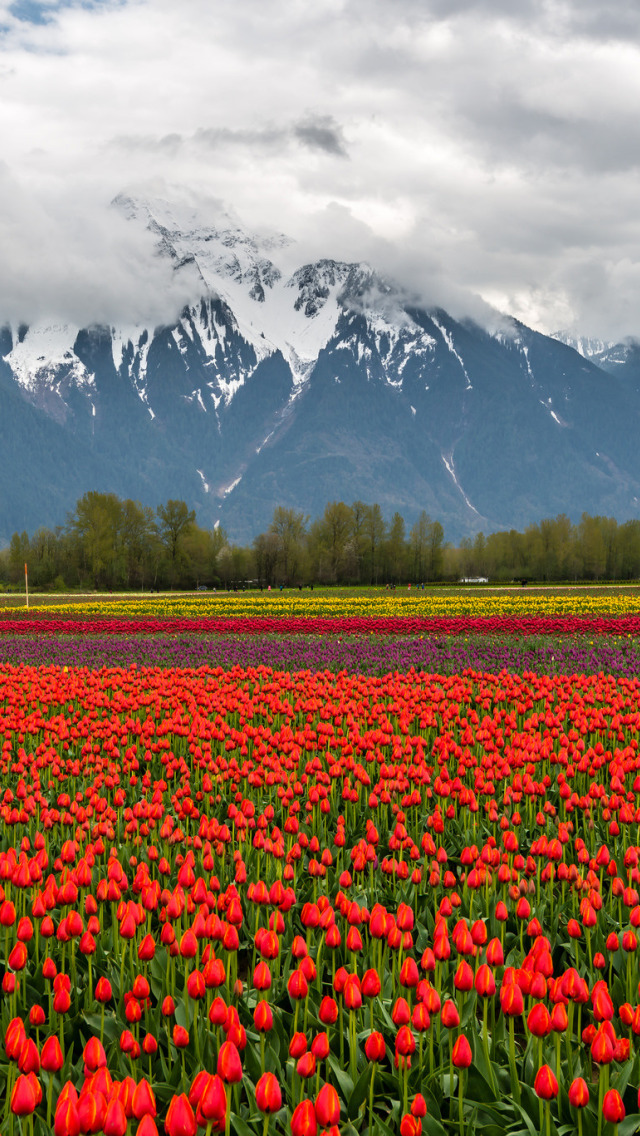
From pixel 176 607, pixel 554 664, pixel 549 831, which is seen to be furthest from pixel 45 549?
pixel 549 831

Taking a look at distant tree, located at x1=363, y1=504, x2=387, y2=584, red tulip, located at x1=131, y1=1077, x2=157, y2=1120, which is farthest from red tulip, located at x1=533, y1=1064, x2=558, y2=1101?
distant tree, located at x1=363, y1=504, x2=387, y2=584

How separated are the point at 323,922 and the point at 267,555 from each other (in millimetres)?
114370

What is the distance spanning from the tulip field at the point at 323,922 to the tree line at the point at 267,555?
4195 inches

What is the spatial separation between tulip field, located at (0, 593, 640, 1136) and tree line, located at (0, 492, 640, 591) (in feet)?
350

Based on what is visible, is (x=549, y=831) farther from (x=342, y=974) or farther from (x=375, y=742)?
(x=342, y=974)

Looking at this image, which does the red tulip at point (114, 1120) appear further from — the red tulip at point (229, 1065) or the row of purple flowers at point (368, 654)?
the row of purple flowers at point (368, 654)

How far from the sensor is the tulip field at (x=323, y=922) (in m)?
3.38

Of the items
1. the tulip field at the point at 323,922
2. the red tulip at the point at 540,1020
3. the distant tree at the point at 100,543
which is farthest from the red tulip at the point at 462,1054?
the distant tree at the point at 100,543

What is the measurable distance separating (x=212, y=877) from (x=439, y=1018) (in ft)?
4.99

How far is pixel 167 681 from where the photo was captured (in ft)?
44.6

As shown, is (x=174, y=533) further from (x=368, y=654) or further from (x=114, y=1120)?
(x=114, y=1120)

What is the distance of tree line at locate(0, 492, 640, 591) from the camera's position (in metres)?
119

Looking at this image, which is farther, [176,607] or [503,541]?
[503,541]

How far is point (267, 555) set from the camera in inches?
4656
